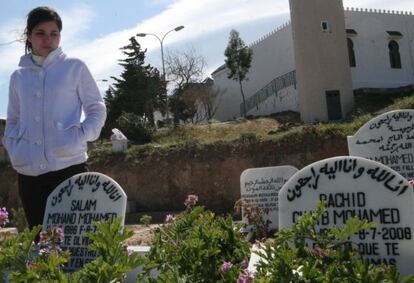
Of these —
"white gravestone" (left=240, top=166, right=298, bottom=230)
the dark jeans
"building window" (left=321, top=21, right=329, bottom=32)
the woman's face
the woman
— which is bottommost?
"white gravestone" (left=240, top=166, right=298, bottom=230)

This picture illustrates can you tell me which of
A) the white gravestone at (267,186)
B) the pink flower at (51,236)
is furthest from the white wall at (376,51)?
the pink flower at (51,236)

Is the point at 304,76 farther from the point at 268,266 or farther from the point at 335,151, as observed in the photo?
the point at 268,266

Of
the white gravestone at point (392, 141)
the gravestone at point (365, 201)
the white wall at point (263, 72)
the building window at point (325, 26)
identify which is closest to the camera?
the gravestone at point (365, 201)

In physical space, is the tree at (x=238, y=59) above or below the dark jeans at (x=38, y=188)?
above

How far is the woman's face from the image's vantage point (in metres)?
3.59

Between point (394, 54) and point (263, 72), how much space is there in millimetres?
8946

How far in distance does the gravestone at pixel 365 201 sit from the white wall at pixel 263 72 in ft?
92.5

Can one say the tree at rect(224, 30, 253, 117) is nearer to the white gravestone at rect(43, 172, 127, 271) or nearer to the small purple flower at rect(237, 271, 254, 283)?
the white gravestone at rect(43, 172, 127, 271)

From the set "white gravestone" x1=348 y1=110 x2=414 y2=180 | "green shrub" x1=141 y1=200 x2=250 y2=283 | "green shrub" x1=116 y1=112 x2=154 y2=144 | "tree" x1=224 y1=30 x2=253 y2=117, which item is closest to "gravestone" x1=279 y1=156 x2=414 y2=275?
"green shrub" x1=141 y1=200 x2=250 y2=283

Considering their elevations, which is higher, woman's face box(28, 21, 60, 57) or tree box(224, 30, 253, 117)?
tree box(224, 30, 253, 117)

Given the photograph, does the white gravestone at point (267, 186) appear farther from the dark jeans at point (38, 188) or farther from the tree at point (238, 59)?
the tree at point (238, 59)

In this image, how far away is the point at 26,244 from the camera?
2.31m

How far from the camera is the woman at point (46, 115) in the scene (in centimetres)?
350

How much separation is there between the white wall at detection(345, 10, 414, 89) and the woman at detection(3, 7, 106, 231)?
91.9 ft
